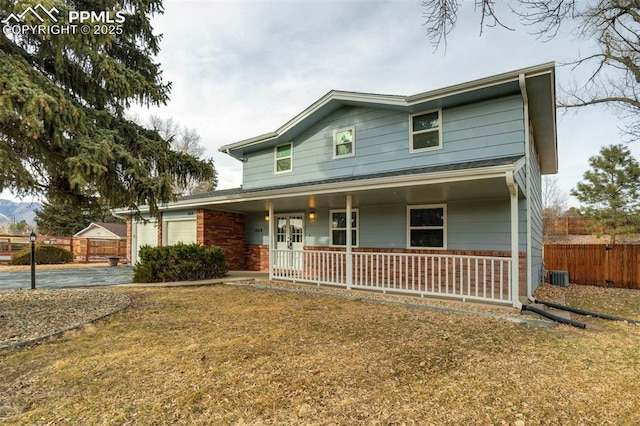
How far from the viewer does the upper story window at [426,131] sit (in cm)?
Answer: 860

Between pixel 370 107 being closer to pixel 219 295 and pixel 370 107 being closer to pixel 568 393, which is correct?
pixel 219 295

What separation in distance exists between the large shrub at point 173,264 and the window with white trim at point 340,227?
4.06m

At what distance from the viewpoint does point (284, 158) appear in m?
11.7

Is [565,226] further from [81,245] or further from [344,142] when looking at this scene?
[81,245]

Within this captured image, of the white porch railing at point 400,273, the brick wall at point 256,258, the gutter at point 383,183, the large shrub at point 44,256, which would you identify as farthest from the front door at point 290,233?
the large shrub at point 44,256

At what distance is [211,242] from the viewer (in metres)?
12.0

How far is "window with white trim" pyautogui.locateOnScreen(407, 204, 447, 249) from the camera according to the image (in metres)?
8.52

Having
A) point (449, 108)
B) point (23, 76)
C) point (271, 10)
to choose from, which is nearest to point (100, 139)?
point (23, 76)

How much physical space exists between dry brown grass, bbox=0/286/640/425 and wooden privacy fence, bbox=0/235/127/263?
16.4 metres

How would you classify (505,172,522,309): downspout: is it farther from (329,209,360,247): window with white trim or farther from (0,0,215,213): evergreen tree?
(0,0,215,213): evergreen tree

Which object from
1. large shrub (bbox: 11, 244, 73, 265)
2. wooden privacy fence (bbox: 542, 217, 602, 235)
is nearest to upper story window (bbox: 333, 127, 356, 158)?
large shrub (bbox: 11, 244, 73, 265)

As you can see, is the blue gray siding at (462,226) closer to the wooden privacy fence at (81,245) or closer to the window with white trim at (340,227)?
the window with white trim at (340,227)

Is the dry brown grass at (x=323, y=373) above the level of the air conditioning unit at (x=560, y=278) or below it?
above

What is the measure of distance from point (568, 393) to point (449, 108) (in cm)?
710
